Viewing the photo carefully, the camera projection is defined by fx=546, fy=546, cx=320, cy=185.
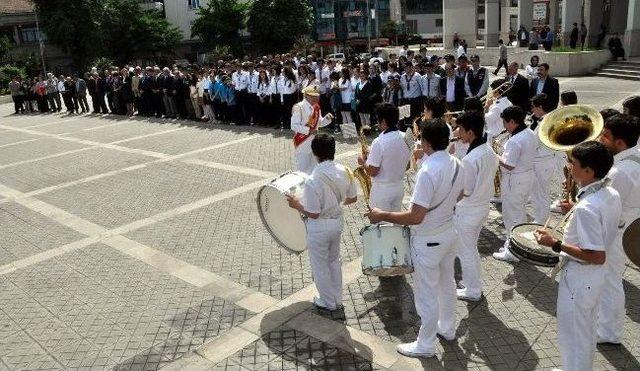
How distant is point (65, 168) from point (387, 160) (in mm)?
10551

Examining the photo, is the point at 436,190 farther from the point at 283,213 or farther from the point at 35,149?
the point at 35,149

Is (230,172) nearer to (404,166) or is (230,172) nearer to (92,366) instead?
A: (404,166)

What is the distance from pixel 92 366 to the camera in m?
5.36

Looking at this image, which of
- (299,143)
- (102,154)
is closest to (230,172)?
(299,143)

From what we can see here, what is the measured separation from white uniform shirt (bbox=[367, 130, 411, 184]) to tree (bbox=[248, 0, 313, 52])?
2037 inches

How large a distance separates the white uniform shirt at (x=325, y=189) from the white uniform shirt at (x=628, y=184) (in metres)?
2.42

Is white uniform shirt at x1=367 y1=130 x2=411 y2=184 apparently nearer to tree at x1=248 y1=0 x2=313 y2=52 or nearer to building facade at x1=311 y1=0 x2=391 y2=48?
tree at x1=248 y1=0 x2=313 y2=52

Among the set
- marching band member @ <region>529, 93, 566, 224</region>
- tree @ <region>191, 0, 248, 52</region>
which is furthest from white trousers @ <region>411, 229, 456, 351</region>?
tree @ <region>191, 0, 248, 52</region>

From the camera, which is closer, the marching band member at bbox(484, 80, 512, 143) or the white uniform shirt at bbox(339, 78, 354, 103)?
the marching band member at bbox(484, 80, 512, 143)

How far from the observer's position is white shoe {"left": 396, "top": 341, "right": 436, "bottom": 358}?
5.04 meters

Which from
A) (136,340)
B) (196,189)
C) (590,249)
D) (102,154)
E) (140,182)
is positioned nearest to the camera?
(590,249)

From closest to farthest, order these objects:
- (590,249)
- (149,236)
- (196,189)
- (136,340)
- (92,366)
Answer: (590,249), (92,366), (136,340), (149,236), (196,189)

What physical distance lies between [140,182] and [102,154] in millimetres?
4077

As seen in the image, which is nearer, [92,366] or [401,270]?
[401,270]
